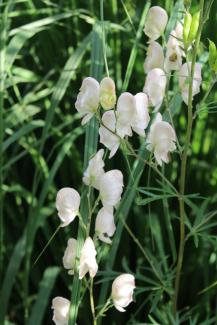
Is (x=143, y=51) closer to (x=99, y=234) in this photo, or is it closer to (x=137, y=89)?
(x=137, y=89)

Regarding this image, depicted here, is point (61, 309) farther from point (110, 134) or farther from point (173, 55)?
point (173, 55)

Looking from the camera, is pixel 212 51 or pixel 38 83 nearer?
pixel 212 51

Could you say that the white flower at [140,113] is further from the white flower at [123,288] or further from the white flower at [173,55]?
the white flower at [123,288]

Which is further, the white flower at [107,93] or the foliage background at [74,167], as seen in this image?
the foliage background at [74,167]

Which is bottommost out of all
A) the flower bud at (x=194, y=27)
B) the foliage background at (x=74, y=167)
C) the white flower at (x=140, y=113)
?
the foliage background at (x=74, y=167)

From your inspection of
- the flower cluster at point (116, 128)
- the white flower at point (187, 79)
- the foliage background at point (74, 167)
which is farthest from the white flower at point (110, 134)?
the foliage background at point (74, 167)

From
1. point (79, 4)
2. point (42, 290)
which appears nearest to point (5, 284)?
point (42, 290)

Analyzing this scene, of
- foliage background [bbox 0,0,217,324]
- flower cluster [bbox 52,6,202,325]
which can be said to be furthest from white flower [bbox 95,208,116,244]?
foliage background [bbox 0,0,217,324]
